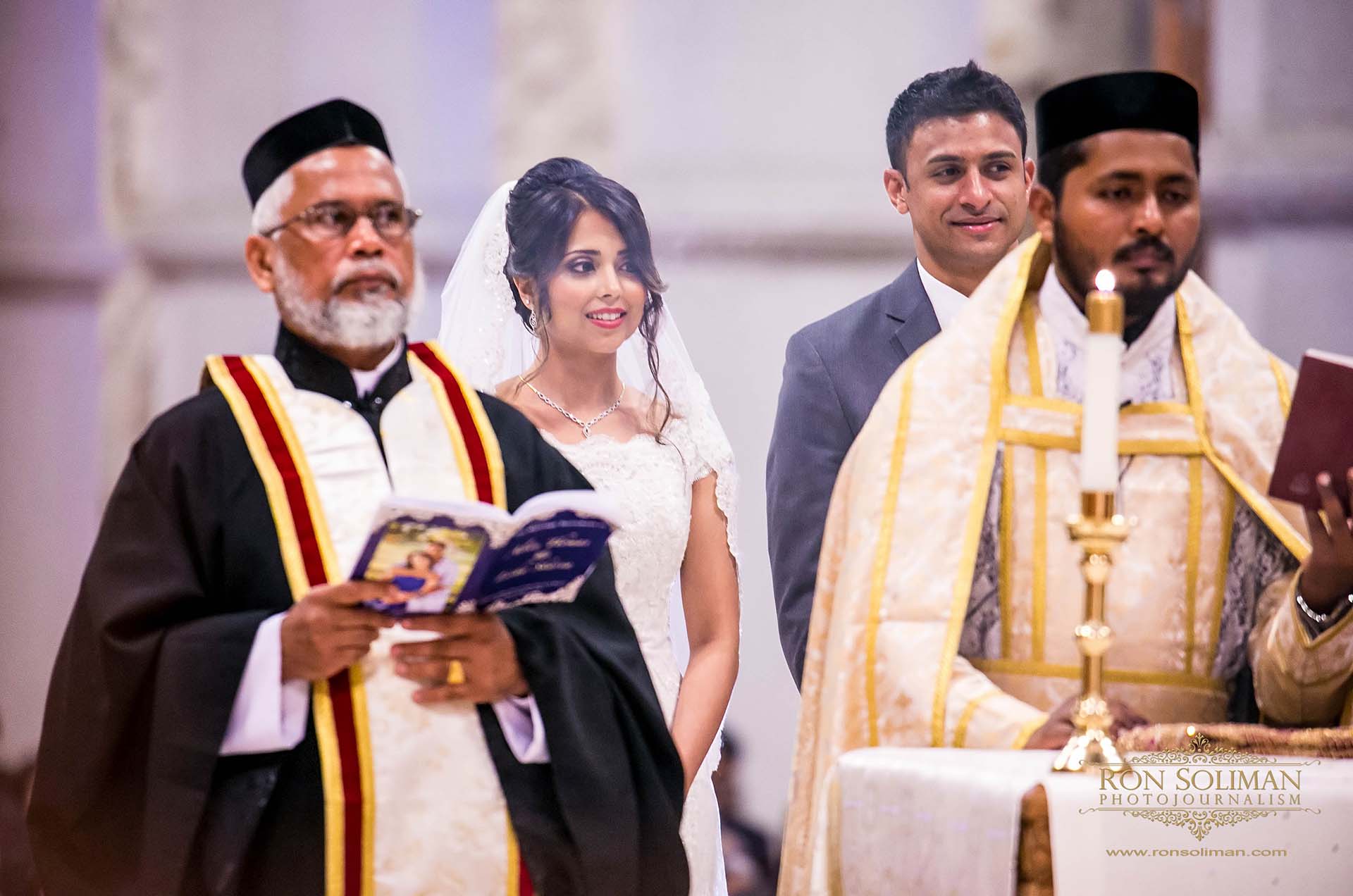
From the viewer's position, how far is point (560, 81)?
516cm

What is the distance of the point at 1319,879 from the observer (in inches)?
96.3

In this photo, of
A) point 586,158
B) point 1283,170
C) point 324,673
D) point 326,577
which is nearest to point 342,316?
point 326,577

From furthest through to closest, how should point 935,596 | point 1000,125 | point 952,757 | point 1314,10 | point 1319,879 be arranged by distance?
1. point 1314,10
2. point 1000,125
3. point 935,596
4. point 952,757
5. point 1319,879

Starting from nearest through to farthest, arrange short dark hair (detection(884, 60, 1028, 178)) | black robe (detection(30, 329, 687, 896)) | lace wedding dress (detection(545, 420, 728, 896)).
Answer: black robe (detection(30, 329, 687, 896)) → lace wedding dress (detection(545, 420, 728, 896)) → short dark hair (detection(884, 60, 1028, 178))

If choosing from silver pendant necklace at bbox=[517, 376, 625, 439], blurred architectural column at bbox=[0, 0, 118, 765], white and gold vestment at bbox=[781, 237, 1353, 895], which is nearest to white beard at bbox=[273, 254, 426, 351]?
silver pendant necklace at bbox=[517, 376, 625, 439]

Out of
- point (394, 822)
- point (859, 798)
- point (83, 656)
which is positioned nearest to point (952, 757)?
point (859, 798)

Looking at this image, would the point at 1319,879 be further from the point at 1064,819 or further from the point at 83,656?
the point at 83,656

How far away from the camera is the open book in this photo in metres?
2.54

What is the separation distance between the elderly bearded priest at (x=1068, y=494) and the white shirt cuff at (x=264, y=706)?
103 centimetres

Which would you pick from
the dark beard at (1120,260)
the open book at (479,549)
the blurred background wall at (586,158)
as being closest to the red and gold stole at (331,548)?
the open book at (479,549)

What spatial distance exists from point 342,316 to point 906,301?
1.56m

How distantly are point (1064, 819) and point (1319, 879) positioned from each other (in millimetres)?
407

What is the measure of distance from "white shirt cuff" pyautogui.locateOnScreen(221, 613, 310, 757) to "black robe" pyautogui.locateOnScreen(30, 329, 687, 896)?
0.02 metres

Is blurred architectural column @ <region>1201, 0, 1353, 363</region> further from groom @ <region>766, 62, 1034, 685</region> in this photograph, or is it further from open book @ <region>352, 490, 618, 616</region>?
open book @ <region>352, 490, 618, 616</region>
